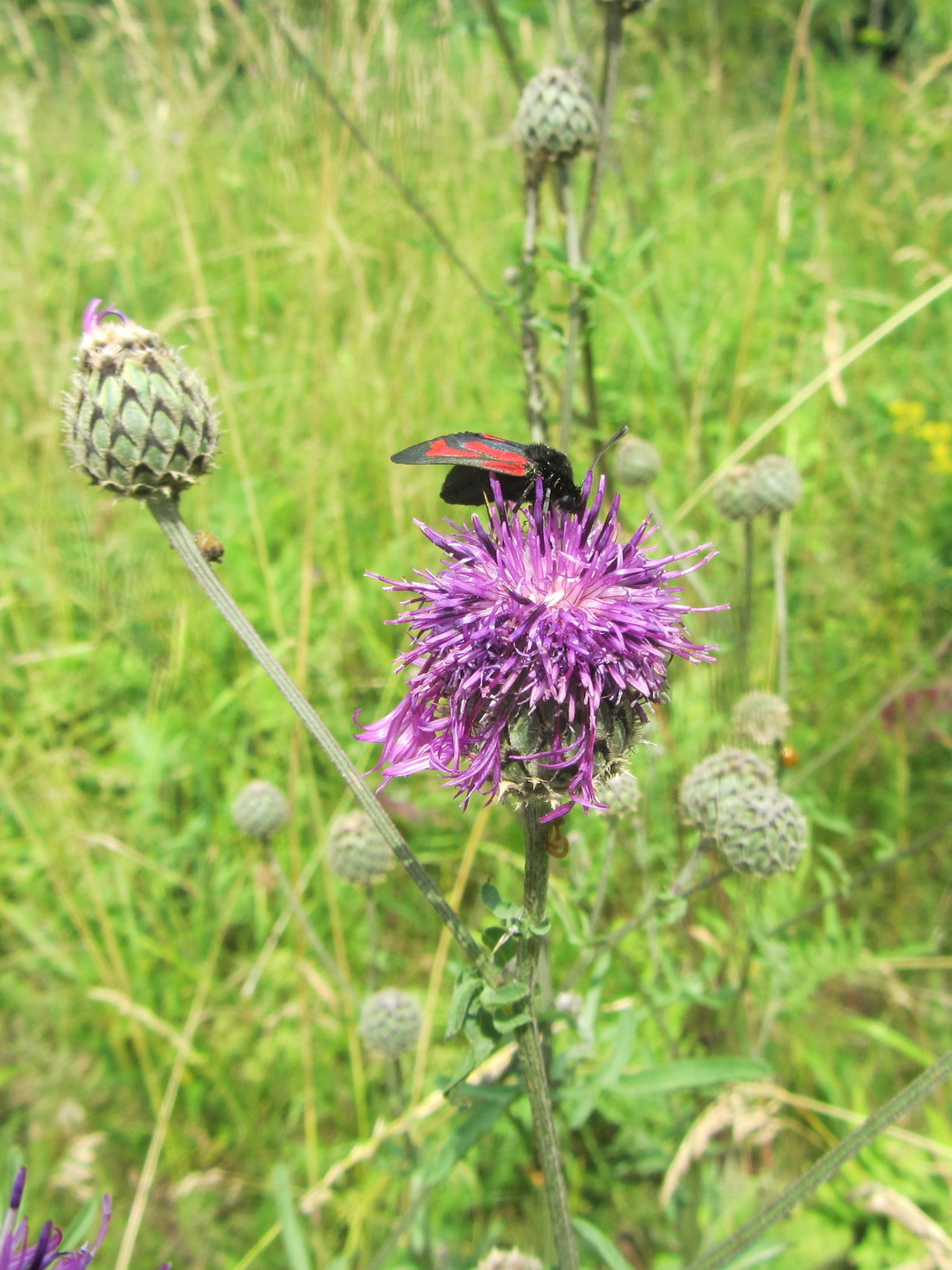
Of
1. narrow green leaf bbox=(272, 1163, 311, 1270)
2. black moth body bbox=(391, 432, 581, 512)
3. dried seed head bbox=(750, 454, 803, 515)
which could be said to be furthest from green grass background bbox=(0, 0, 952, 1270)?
black moth body bbox=(391, 432, 581, 512)

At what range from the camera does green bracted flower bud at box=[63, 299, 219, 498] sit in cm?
165

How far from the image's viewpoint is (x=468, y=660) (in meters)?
1.48

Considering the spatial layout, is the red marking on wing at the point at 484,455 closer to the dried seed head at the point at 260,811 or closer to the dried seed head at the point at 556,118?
the dried seed head at the point at 556,118

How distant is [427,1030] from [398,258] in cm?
388

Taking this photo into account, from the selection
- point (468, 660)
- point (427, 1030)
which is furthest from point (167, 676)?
point (468, 660)

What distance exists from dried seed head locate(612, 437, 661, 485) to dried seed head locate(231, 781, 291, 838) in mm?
1658

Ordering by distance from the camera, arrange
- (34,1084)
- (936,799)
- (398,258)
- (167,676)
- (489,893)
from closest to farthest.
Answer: (489,893), (34,1084), (936,799), (167,676), (398,258)

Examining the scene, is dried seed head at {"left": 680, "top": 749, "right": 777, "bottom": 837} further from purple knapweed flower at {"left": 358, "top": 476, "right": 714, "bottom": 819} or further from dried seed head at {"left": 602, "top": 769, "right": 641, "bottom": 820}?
purple knapweed flower at {"left": 358, "top": 476, "right": 714, "bottom": 819}

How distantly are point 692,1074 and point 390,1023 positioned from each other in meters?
0.91

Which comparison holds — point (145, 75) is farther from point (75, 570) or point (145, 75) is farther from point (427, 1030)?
point (427, 1030)

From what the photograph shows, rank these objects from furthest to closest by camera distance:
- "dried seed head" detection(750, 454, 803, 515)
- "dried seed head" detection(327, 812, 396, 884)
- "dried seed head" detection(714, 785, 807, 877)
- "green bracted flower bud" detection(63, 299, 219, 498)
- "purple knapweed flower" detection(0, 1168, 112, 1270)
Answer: "dried seed head" detection(750, 454, 803, 515), "dried seed head" detection(327, 812, 396, 884), "dried seed head" detection(714, 785, 807, 877), "green bracted flower bud" detection(63, 299, 219, 498), "purple knapweed flower" detection(0, 1168, 112, 1270)

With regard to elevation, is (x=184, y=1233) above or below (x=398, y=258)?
below

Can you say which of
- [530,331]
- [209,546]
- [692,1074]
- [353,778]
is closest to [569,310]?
[530,331]

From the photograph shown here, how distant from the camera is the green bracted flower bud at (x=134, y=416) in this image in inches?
64.9
